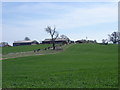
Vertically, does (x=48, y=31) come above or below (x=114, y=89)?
above

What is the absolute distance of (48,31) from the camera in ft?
288

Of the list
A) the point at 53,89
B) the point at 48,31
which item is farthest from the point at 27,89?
the point at 48,31

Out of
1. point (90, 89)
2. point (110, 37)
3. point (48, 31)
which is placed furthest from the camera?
point (110, 37)

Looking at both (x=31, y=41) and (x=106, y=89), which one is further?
(x=31, y=41)

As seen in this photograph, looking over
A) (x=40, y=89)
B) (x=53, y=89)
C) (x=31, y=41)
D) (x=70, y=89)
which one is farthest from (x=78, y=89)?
(x=31, y=41)

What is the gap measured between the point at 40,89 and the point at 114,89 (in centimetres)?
314

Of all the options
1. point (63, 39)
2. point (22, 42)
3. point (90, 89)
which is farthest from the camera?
point (22, 42)

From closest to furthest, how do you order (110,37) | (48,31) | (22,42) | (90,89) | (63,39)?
(90,89)
(48,31)
(110,37)
(63,39)
(22,42)

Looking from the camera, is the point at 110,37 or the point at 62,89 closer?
the point at 62,89

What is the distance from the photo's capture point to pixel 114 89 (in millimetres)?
A: 8750

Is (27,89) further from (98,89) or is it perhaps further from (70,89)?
(98,89)

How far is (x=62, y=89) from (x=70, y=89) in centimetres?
34

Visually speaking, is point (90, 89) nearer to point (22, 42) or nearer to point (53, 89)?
point (53, 89)

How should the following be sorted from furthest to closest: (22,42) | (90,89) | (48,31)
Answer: (22,42) < (48,31) < (90,89)
